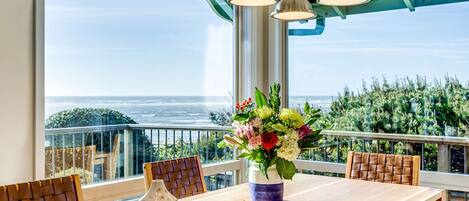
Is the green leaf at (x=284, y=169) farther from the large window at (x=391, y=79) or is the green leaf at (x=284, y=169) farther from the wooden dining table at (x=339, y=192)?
the large window at (x=391, y=79)

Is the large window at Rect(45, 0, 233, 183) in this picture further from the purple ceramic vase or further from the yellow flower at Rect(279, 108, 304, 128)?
the yellow flower at Rect(279, 108, 304, 128)

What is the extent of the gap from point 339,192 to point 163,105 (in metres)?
1.54

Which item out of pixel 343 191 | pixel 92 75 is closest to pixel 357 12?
pixel 343 191

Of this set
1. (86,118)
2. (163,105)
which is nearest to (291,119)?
(86,118)

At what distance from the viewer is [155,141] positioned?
10.9ft

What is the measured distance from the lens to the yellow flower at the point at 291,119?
6.24ft

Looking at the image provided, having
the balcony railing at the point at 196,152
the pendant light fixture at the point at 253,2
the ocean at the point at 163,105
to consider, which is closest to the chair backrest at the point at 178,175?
the balcony railing at the point at 196,152

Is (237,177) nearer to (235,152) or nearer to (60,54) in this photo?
(235,152)

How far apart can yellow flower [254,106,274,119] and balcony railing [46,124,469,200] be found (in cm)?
136

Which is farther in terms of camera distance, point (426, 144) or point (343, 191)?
point (426, 144)

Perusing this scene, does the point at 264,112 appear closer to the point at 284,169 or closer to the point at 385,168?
the point at 284,169

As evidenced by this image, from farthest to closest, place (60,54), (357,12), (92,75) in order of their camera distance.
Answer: (357,12) → (92,75) → (60,54)

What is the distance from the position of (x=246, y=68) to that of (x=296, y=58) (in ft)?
1.52

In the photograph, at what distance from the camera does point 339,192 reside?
2.43m
